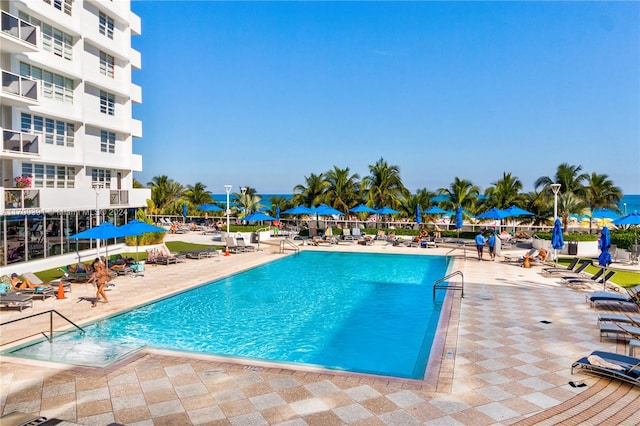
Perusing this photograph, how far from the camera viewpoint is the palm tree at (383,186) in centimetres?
3897

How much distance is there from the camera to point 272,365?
29.5 feet

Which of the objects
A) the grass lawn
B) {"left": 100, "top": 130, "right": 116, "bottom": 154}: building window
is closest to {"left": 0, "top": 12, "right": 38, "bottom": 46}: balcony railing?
{"left": 100, "top": 130, "right": 116, "bottom": 154}: building window

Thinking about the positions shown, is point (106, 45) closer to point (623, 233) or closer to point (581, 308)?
point (581, 308)

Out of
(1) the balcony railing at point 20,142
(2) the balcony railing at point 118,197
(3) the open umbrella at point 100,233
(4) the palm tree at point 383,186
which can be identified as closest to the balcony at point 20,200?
(1) the balcony railing at point 20,142

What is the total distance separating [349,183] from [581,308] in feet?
90.0

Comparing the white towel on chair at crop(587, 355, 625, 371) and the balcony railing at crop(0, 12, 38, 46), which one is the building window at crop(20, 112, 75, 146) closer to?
the balcony railing at crop(0, 12, 38, 46)

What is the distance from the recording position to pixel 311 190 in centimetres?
4006

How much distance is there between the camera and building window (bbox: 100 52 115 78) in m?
27.3

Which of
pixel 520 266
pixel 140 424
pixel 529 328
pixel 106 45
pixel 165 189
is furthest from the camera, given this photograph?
pixel 165 189

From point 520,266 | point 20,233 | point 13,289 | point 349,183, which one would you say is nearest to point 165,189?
point 349,183

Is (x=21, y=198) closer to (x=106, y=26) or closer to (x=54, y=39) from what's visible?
(x=54, y=39)

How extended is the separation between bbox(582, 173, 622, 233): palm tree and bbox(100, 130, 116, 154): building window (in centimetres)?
4018

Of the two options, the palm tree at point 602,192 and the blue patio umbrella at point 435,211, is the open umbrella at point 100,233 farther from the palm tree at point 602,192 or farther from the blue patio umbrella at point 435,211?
the palm tree at point 602,192

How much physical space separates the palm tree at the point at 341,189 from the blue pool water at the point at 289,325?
18351 mm
